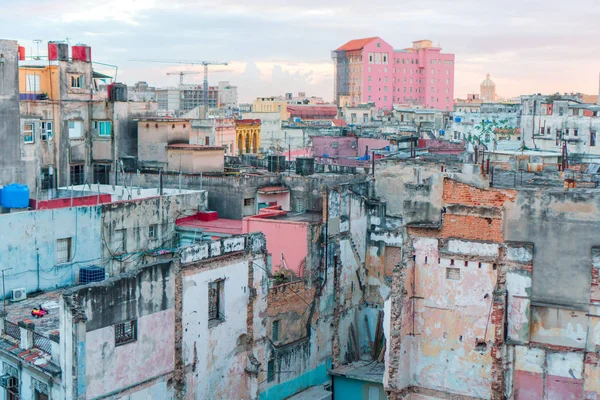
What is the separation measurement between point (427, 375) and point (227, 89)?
363 feet

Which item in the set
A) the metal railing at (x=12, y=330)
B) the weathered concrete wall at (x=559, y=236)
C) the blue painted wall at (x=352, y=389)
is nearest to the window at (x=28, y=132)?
the metal railing at (x=12, y=330)

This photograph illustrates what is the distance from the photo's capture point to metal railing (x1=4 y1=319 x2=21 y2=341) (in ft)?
83.0

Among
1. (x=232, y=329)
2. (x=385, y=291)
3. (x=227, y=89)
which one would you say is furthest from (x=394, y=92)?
(x=232, y=329)

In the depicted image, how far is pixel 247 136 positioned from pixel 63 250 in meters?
45.6

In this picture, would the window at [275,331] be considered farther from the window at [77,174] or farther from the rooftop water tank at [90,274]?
the window at [77,174]

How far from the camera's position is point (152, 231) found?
34.5m

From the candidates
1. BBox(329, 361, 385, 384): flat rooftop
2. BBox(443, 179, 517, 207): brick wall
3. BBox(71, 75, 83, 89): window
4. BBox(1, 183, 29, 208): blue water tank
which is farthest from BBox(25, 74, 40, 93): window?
BBox(443, 179, 517, 207): brick wall

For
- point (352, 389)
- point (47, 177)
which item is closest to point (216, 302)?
point (352, 389)

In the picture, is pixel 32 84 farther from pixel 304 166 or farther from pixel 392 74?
pixel 392 74

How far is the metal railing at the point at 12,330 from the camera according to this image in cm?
2531

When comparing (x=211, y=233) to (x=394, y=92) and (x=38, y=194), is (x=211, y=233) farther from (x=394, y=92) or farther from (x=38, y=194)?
(x=394, y=92)

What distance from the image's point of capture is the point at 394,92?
476 ft

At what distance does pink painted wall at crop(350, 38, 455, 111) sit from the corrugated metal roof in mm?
728

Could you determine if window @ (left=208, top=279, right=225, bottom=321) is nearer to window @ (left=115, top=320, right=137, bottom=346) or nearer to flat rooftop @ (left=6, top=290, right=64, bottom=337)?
window @ (left=115, top=320, right=137, bottom=346)
